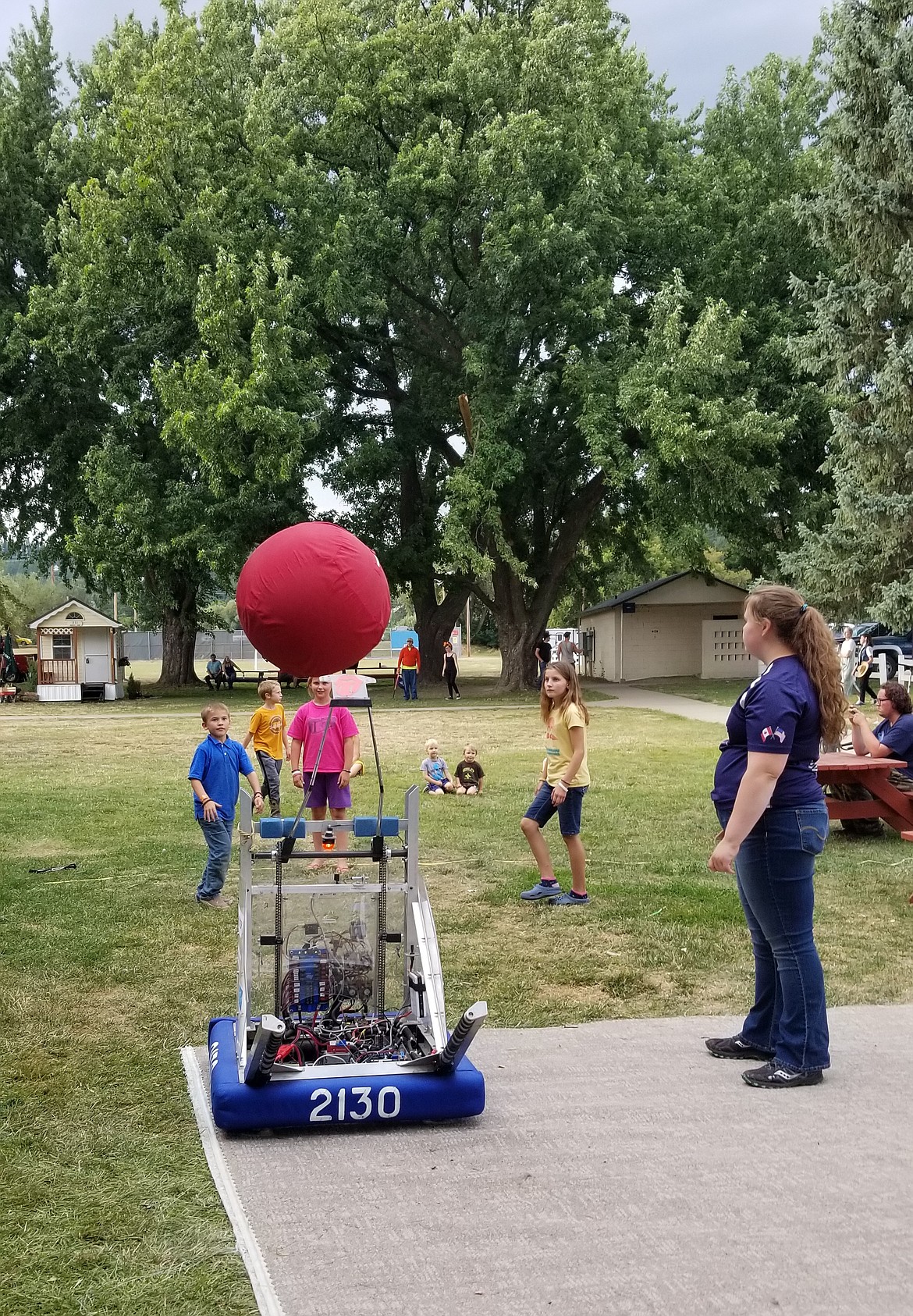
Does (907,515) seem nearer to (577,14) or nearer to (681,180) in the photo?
(681,180)

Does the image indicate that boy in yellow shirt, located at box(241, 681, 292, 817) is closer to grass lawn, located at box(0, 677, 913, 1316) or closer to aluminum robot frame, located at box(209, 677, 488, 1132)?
grass lawn, located at box(0, 677, 913, 1316)

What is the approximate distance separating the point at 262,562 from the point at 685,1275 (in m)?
2.84

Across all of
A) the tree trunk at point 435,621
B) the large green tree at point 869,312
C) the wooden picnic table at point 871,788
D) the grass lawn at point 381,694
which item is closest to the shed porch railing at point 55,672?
the grass lawn at point 381,694

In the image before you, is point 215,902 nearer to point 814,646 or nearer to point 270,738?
point 270,738

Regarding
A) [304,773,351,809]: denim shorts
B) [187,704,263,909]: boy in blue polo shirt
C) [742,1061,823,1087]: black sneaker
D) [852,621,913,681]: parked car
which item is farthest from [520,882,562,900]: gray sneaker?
[852,621,913,681]: parked car

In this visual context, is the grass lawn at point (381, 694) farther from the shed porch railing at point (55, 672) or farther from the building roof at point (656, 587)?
the building roof at point (656, 587)

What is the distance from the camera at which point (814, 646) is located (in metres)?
4.86

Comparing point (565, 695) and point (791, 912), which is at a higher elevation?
point (565, 695)

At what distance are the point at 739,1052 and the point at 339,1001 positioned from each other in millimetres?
1713

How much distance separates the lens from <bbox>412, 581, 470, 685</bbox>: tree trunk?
124ft

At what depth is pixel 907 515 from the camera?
71.3 ft

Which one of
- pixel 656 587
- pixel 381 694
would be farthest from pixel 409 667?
pixel 656 587

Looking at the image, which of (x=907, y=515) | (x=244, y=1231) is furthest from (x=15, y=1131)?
(x=907, y=515)

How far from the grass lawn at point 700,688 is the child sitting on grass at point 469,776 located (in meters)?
14.7
